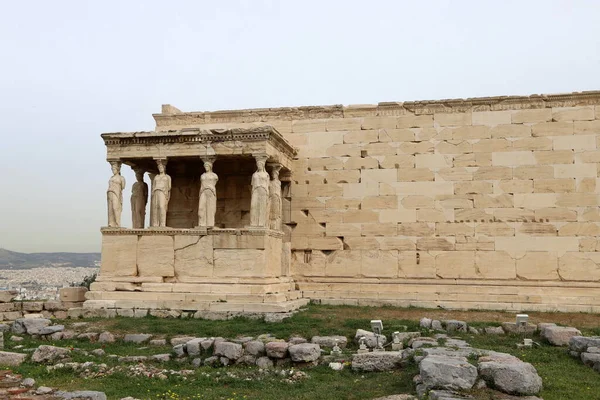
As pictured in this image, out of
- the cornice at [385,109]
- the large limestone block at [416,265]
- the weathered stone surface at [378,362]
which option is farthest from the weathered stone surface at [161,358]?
the cornice at [385,109]

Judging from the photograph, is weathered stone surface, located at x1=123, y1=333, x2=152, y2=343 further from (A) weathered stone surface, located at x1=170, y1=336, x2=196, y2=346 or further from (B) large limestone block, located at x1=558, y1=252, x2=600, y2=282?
(B) large limestone block, located at x1=558, y1=252, x2=600, y2=282

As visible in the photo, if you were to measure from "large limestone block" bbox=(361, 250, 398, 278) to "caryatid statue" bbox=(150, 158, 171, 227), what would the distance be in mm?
5471

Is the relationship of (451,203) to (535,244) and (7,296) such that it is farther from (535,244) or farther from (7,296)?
(7,296)

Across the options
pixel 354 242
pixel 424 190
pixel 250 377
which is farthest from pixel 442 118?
pixel 250 377

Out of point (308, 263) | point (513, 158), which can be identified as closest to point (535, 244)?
point (513, 158)

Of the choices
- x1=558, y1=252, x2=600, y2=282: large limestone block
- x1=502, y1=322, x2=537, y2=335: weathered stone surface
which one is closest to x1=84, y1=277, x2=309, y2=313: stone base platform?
x1=502, y1=322, x2=537, y2=335: weathered stone surface

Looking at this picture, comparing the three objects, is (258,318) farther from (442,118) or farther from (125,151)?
(442,118)

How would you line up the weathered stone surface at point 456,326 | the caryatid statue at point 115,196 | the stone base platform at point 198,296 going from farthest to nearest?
1. the caryatid statue at point 115,196
2. the stone base platform at point 198,296
3. the weathered stone surface at point 456,326

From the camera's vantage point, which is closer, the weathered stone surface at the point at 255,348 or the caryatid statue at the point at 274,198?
the weathered stone surface at the point at 255,348

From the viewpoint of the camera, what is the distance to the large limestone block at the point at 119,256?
50.5ft

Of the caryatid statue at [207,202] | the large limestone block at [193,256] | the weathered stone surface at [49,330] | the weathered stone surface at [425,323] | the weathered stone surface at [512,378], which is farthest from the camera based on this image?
Answer: the caryatid statue at [207,202]

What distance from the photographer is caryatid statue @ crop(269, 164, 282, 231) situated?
16.1m

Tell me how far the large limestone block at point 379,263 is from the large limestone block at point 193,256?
4.35m

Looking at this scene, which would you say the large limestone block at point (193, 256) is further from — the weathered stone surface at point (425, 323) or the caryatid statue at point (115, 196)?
the weathered stone surface at point (425, 323)
